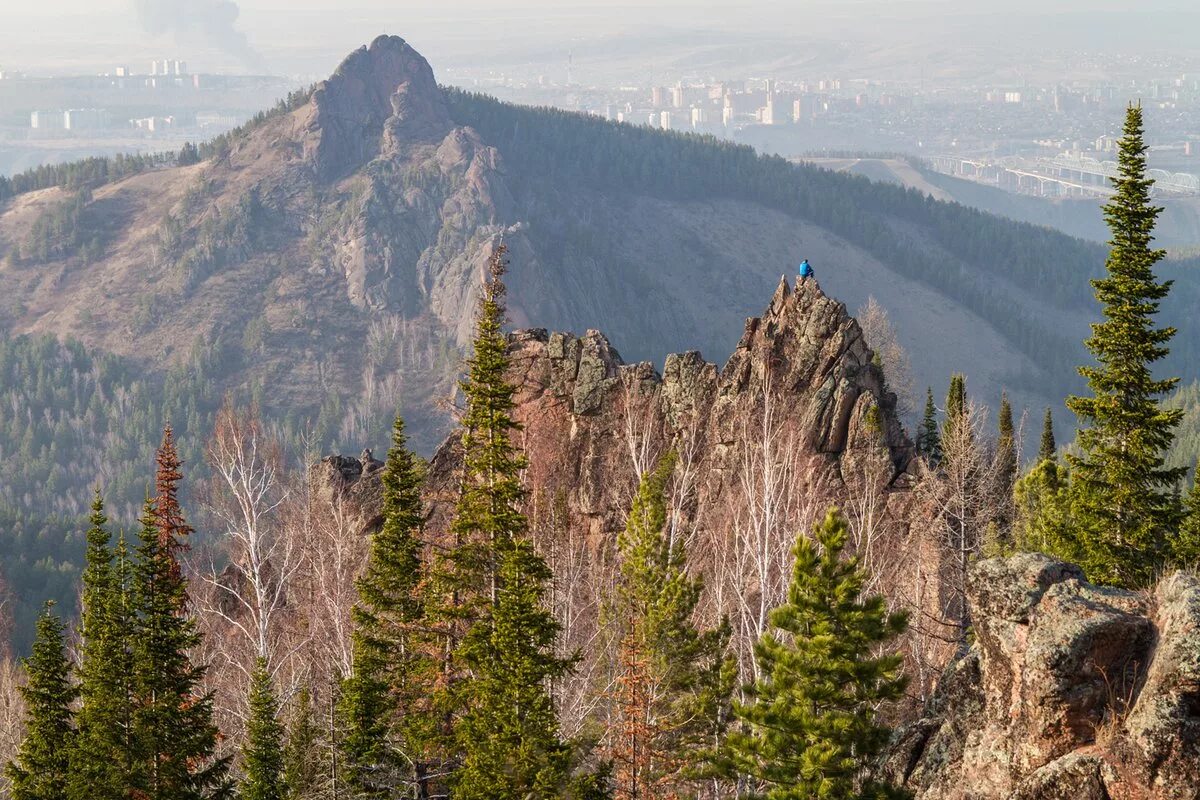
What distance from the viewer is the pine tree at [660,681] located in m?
41.3

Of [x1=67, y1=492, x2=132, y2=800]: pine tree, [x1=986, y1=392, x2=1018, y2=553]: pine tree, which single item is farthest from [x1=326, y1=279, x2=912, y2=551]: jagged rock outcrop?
[x1=67, y1=492, x2=132, y2=800]: pine tree

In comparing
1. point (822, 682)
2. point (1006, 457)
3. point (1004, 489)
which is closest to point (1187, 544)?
point (822, 682)

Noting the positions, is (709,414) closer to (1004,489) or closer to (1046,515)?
(1004,489)

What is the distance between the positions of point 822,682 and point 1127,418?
697 inches

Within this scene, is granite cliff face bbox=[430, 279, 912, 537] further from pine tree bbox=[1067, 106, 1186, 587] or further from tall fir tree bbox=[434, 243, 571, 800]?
tall fir tree bbox=[434, 243, 571, 800]

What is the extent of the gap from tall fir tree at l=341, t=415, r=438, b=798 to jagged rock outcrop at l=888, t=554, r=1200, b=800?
1901 cm

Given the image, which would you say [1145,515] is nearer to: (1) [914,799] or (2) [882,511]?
(1) [914,799]

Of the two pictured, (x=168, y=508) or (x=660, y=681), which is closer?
(x=660, y=681)

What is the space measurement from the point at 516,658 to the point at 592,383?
43036 millimetres

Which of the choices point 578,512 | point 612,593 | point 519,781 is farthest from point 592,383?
point 519,781

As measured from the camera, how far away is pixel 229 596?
264 ft

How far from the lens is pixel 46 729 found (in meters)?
43.3

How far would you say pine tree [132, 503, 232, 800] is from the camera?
4334 cm

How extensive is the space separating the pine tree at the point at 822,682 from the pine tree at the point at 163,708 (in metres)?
20.5
